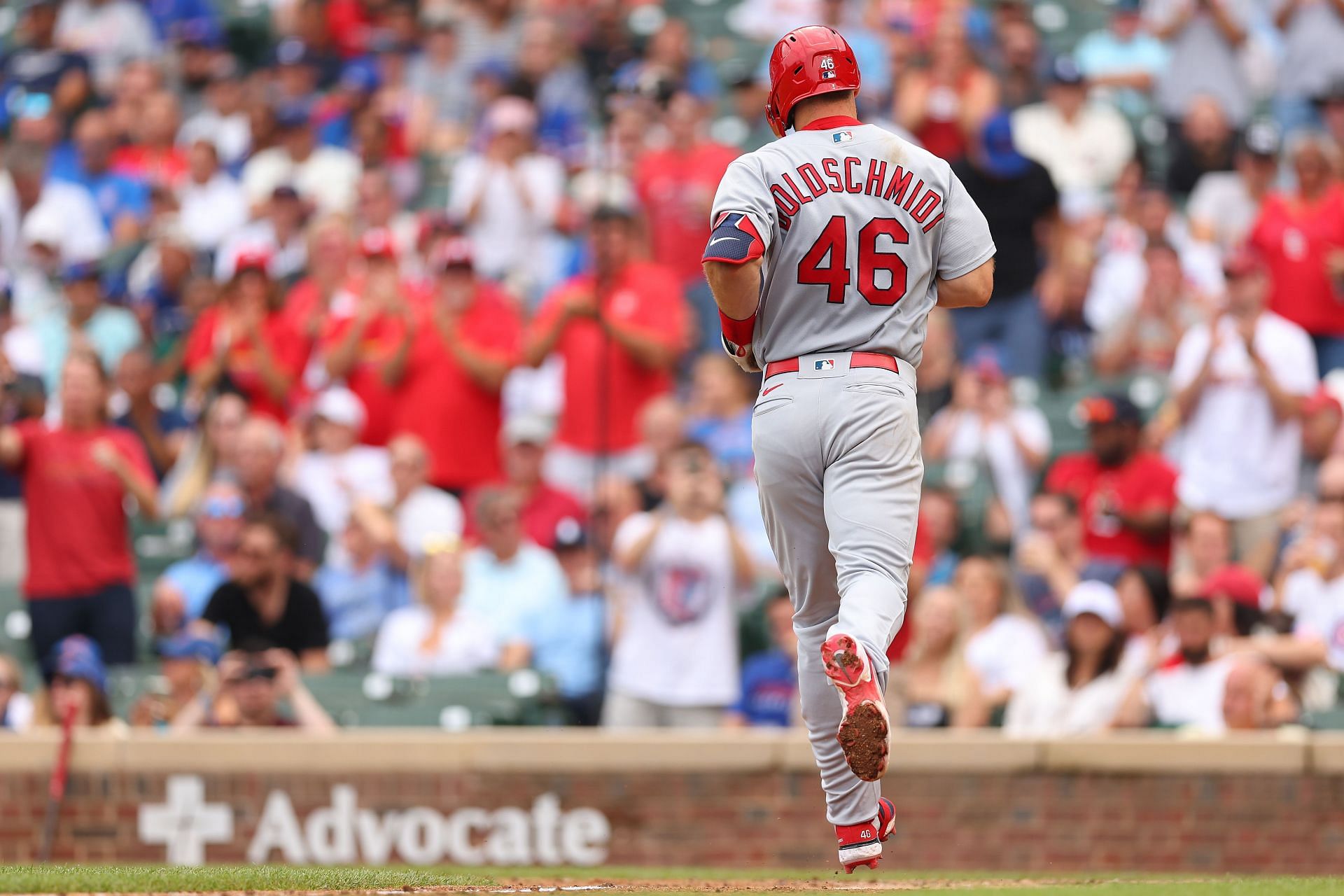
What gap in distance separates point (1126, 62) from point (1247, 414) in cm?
463

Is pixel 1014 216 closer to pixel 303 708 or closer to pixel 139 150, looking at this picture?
pixel 303 708

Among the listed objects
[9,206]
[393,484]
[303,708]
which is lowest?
[303,708]

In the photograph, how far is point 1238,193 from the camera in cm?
1312

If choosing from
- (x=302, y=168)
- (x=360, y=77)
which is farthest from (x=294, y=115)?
(x=360, y=77)

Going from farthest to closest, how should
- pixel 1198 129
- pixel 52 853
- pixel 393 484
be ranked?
pixel 1198 129 < pixel 393 484 < pixel 52 853

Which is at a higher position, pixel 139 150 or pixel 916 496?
pixel 139 150

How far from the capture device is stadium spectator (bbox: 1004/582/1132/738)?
9242 millimetres

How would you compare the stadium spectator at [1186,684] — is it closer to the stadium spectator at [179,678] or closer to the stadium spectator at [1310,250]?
the stadium spectator at [1310,250]

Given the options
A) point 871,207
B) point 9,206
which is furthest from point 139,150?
point 871,207

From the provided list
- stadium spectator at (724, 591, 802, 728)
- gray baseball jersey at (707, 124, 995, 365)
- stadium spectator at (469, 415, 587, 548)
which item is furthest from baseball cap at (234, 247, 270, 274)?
gray baseball jersey at (707, 124, 995, 365)

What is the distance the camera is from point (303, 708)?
9.64 meters

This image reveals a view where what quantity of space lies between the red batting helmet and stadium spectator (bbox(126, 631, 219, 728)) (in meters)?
5.21

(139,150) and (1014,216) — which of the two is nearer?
(1014,216)

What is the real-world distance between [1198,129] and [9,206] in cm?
833
